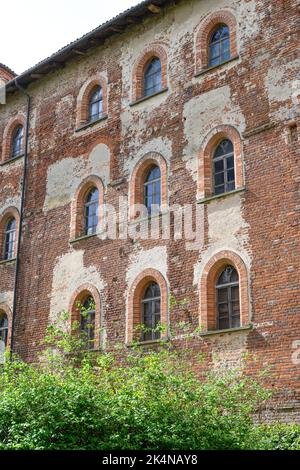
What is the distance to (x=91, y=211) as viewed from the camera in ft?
59.8

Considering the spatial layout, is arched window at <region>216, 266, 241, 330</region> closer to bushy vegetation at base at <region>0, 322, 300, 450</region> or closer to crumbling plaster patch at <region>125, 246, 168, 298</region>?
crumbling plaster patch at <region>125, 246, 168, 298</region>

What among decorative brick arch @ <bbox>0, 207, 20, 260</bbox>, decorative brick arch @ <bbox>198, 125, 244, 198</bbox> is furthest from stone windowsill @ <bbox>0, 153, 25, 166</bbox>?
decorative brick arch @ <bbox>198, 125, 244, 198</bbox>

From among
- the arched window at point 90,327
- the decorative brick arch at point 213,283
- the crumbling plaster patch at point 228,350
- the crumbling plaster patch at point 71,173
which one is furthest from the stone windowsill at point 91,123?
the crumbling plaster patch at point 228,350

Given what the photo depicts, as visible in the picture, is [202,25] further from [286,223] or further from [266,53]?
[286,223]

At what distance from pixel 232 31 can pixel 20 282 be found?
30.3 ft

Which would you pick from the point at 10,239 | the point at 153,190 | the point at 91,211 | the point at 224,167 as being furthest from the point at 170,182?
the point at 10,239

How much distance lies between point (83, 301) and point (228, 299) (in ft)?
16.0

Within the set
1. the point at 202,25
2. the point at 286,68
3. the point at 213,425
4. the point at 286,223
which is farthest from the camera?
the point at 202,25

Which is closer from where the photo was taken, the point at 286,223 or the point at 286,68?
the point at 286,223

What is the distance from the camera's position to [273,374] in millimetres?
12812

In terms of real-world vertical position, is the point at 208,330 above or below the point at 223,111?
below

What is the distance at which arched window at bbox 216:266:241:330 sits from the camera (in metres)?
14.0

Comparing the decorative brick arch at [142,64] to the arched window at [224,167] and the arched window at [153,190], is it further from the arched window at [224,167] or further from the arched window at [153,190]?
the arched window at [224,167]

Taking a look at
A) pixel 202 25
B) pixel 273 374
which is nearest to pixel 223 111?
pixel 202 25
